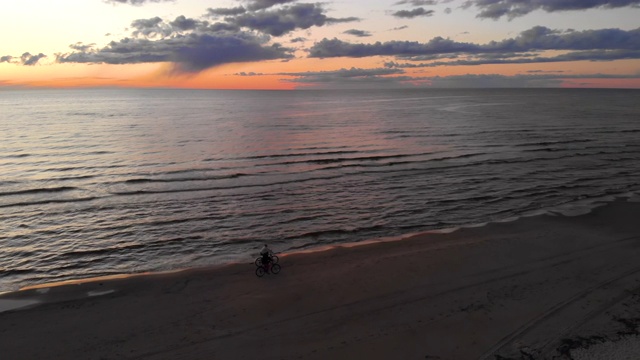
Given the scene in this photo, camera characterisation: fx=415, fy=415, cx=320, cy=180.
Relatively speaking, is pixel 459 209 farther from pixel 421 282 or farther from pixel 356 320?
pixel 356 320

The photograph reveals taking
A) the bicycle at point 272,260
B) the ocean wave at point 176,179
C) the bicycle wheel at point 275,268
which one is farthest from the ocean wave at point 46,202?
the bicycle wheel at point 275,268

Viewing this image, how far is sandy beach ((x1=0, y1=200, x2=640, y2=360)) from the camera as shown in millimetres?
13289

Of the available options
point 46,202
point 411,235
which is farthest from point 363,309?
point 46,202

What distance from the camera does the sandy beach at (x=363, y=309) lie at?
13.3 m

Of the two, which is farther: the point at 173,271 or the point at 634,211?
the point at 634,211

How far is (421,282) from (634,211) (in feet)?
62.2

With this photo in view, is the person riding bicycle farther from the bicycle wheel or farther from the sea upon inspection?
the sea

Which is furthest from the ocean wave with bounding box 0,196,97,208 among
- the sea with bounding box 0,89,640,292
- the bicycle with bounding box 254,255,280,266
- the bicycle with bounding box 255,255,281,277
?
the bicycle with bounding box 255,255,281,277

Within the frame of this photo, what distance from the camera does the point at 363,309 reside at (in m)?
15.6

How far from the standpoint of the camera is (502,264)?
19.2m

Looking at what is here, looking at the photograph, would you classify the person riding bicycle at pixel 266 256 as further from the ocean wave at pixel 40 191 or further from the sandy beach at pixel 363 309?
the ocean wave at pixel 40 191

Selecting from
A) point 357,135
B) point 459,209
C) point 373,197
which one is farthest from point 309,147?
point 459,209

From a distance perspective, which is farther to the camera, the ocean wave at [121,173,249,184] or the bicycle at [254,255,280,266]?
the ocean wave at [121,173,249,184]

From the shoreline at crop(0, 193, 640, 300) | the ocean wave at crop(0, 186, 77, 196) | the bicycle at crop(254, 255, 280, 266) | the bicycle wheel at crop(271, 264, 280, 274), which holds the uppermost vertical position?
the ocean wave at crop(0, 186, 77, 196)
